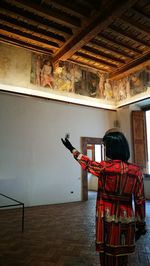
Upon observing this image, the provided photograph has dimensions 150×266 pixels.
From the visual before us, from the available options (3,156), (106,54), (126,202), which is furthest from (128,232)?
(106,54)

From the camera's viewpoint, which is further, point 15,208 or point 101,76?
point 101,76

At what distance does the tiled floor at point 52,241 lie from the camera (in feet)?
10.8

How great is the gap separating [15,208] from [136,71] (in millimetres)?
7858

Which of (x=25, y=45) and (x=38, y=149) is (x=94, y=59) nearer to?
(x=25, y=45)

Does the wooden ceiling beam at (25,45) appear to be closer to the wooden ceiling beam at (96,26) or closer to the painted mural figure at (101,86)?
the wooden ceiling beam at (96,26)

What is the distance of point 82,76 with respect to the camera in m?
9.92

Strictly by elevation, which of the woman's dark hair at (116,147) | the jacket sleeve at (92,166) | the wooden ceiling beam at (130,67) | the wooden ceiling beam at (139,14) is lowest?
the jacket sleeve at (92,166)

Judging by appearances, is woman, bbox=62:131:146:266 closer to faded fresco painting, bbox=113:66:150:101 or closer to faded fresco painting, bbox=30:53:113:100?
faded fresco painting, bbox=30:53:113:100

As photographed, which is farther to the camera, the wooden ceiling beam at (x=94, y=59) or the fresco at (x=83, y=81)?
the wooden ceiling beam at (x=94, y=59)

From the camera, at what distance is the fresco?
8.84m

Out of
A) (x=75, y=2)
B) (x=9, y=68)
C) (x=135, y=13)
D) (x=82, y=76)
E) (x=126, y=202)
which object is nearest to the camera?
(x=126, y=202)

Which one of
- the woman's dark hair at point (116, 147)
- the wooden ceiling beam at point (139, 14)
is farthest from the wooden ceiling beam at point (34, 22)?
the woman's dark hair at point (116, 147)

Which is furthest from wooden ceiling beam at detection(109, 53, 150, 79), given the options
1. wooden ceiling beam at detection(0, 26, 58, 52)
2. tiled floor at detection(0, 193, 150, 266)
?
tiled floor at detection(0, 193, 150, 266)

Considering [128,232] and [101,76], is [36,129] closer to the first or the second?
[101,76]
